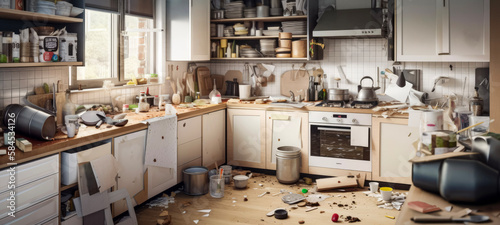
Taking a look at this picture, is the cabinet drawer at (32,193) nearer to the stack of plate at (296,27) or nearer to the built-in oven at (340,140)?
the built-in oven at (340,140)

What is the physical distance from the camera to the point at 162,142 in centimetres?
377

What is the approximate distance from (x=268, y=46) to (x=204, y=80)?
3.11ft

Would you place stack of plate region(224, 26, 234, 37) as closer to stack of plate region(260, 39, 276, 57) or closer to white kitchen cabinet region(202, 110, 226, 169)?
stack of plate region(260, 39, 276, 57)

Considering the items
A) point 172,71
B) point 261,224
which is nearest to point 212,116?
point 172,71

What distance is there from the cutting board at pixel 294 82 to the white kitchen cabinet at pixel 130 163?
→ 7.23 ft

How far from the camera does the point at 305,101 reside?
4.93m

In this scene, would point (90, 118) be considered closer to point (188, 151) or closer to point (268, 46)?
point (188, 151)

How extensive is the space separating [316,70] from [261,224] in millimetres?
2331

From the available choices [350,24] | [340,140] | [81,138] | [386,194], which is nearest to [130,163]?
[81,138]

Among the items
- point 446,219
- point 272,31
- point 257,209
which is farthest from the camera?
point 272,31

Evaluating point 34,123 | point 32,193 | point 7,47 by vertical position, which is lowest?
point 32,193

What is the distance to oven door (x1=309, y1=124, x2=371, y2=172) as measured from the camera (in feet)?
14.1

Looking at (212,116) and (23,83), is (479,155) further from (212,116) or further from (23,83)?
(212,116)

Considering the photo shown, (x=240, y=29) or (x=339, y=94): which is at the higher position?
(x=240, y=29)
